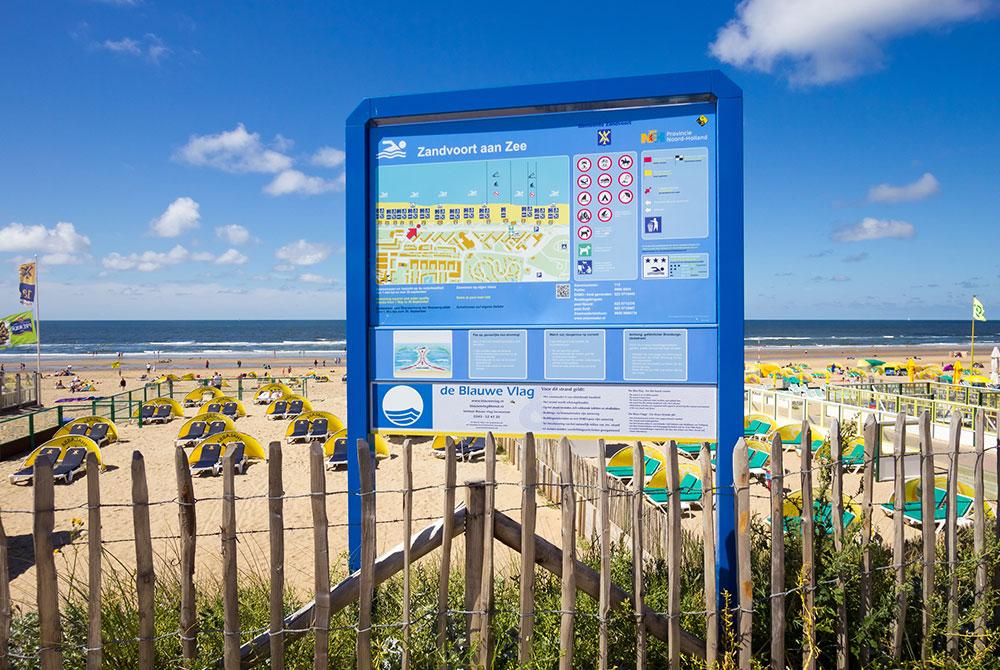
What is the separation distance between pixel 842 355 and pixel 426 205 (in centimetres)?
5977

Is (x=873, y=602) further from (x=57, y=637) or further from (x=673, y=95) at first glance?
(x=57, y=637)

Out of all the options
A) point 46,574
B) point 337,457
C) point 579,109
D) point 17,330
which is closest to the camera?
point 46,574

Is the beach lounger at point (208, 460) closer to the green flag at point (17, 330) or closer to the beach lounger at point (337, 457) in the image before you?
the beach lounger at point (337, 457)

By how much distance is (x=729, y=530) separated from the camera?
318 cm

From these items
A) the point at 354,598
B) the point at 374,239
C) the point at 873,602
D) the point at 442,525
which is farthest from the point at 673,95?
the point at 354,598

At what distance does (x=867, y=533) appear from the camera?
113 inches

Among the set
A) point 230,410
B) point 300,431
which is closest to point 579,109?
point 300,431

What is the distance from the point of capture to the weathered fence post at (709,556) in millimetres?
2697

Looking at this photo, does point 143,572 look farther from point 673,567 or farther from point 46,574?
point 673,567

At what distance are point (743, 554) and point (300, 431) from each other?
14.7 meters

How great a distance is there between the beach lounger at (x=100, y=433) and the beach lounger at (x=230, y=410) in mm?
4350

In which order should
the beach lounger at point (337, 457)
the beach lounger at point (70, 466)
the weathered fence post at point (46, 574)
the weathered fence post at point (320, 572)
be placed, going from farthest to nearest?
the beach lounger at point (337, 457) < the beach lounger at point (70, 466) < the weathered fence post at point (320, 572) < the weathered fence post at point (46, 574)

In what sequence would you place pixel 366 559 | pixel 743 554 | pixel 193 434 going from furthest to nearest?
1. pixel 193 434
2. pixel 743 554
3. pixel 366 559

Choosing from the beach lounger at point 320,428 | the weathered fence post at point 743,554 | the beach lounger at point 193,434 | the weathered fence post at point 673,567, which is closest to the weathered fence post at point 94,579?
the weathered fence post at point 673,567
